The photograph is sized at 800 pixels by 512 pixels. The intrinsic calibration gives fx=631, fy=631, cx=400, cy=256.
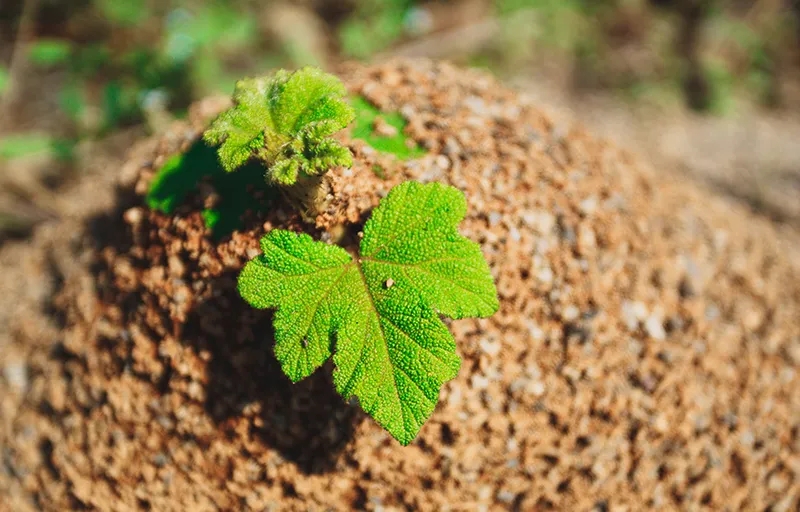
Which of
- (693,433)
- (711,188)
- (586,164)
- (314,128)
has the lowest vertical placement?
(711,188)

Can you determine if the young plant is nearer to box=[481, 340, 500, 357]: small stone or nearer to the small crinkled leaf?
the small crinkled leaf

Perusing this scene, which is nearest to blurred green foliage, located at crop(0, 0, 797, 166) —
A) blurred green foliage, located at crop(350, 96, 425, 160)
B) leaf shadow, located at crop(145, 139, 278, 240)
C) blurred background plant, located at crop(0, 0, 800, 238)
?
blurred background plant, located at crop(0, 0, 800, 238)

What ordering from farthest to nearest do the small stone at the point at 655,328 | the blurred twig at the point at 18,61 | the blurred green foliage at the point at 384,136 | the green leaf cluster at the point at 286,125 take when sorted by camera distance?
the blurred twig at the point at 18,61
the small stone at the point at 655,328
the blurred green foliage at the point at 384,136
the green leaf cluster at the point at 286,125

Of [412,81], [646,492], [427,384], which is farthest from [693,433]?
[412,81]

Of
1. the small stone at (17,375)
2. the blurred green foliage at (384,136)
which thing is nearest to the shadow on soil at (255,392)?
the blurred green foliage at (384,136)

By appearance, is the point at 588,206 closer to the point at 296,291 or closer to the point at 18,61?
the point at 296,291

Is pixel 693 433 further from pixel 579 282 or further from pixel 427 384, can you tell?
pixel 427 384

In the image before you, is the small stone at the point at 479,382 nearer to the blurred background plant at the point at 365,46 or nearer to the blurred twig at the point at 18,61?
the blurred background plant at the point at 365,46
